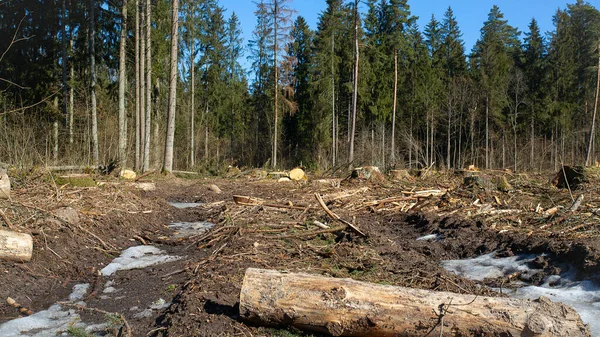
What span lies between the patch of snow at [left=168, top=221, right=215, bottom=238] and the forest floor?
0.15 meters

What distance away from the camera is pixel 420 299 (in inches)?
136

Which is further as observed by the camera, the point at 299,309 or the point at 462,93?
the point at 462,93

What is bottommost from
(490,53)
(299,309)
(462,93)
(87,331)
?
(87,331)

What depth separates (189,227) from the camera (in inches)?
337

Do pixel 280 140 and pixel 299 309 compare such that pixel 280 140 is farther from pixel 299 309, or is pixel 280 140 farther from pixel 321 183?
pixel 299 309

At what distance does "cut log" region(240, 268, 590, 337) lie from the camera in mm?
3236

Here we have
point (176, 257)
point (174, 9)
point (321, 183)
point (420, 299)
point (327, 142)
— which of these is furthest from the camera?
point (327, 142)

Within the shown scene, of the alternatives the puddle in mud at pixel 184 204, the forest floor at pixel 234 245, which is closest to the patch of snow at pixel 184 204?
the puddle in mud at pixel 184 204

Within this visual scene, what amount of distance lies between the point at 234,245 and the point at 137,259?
1397 millimetres

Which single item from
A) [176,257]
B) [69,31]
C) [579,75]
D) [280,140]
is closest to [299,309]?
[176,257]

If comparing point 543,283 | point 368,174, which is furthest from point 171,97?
point 543,283

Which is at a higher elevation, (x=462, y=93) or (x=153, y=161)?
(x=462, y=93)

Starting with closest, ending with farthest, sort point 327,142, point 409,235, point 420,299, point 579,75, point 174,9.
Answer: point 420,299
point 409,235
point 174,9
point 327,142
point 579,75

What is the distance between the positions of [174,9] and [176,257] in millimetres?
14207
